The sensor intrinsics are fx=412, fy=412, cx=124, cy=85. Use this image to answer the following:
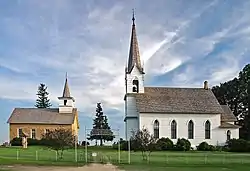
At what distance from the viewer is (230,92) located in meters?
90.7

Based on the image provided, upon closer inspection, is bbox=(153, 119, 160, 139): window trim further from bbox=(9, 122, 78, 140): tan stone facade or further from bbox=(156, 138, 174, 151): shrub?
bbox=(9, 122, 78, 140): tan stone facade

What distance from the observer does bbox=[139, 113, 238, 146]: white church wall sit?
71250mm

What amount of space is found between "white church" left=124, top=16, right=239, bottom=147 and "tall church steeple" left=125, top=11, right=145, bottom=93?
0.64ft

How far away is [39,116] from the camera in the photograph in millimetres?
85375

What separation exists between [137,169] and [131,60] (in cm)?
4809

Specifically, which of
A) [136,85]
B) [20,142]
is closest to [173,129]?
[136,85]

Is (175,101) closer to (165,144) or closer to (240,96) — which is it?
(165,144)

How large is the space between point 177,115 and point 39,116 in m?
30.0

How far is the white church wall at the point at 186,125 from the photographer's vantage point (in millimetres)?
71250

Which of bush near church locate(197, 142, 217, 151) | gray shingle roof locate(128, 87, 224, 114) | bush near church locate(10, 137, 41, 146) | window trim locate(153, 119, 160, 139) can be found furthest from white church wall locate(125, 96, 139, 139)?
bush near church locate(10, 137, 41, 146)

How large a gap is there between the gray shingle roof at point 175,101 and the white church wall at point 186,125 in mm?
935

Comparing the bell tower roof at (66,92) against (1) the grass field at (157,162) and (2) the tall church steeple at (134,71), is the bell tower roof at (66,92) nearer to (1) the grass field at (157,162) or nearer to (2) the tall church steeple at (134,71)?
(2) the tall church steeple at (134,71)

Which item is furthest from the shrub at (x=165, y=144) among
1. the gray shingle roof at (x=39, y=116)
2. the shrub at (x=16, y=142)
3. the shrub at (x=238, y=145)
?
the shrub at (x=16, y=142)

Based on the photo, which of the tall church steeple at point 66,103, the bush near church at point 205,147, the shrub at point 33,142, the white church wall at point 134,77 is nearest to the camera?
the bush near church at point 205,147
